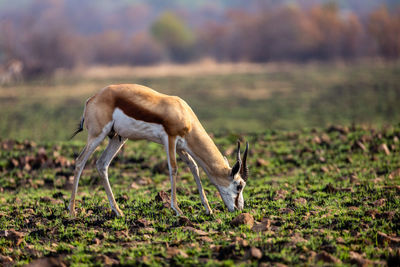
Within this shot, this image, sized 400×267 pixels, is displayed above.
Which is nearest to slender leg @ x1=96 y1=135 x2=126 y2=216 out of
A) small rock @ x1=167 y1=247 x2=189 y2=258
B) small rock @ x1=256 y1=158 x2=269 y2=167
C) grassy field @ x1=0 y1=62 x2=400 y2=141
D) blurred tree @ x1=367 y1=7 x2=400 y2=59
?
small rock @ x1=167 y1=247 x2=189 y2=258

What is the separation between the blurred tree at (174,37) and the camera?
274 feet

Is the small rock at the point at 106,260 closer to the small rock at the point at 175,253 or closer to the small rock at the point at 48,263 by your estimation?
the small rock at the point at 48,263

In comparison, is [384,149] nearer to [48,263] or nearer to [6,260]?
[48,263]

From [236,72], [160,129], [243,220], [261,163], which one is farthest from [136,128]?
[236,72]

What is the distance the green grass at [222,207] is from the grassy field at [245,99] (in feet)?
13.4

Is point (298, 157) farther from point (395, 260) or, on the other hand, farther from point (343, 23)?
point (343, 23)

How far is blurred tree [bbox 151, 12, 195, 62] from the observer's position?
8350 cm

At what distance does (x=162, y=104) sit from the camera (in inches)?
300

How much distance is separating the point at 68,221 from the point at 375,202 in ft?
14.5

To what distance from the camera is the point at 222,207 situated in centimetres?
816

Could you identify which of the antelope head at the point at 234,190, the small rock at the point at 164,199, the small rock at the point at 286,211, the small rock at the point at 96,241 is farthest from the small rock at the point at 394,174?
the small rock at the point at 96,241

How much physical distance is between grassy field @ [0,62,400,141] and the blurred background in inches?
2.1

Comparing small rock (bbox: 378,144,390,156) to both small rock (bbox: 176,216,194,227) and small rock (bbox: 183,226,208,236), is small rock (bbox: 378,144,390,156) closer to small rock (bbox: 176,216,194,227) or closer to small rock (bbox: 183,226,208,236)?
small rock (bbox: 176,216,194,227)

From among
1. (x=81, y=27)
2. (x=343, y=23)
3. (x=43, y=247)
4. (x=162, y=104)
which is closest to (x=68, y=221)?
(x=43, y=247)
